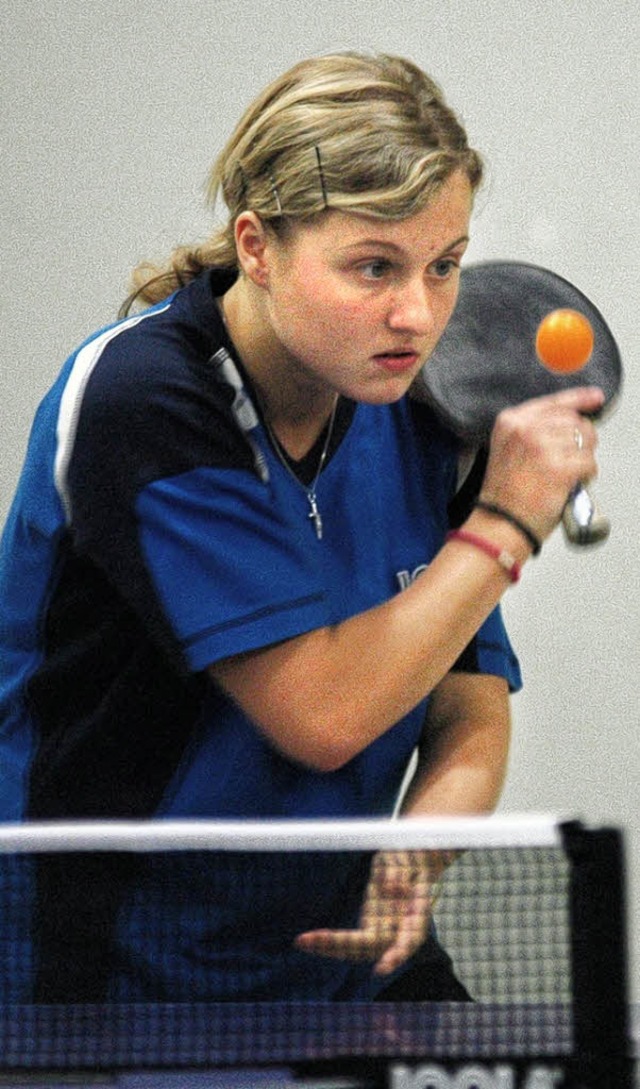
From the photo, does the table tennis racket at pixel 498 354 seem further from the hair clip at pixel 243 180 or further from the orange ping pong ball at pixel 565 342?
the hair clip at pixel 243 180

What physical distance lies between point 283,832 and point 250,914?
0.79 ft

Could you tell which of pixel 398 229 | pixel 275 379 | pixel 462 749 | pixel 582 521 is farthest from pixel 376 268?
pixel 462 749

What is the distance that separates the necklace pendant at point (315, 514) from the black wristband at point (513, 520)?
14 centimetres

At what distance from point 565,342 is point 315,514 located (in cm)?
25

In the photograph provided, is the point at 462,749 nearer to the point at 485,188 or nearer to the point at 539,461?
the point at 539,461

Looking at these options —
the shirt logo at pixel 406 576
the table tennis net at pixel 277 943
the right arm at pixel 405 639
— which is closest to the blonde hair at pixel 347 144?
the right arm at pixel 405 639

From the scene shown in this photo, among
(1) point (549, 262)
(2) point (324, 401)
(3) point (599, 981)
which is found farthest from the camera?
(1) point (549, 262)

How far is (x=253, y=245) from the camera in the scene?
1.26 m

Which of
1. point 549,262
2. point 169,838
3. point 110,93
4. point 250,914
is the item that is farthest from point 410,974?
point 110,93

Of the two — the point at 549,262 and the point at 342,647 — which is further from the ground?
the point at 342,647

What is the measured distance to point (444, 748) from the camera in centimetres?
145

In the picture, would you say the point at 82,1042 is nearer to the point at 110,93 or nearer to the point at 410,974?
the point at 410,974

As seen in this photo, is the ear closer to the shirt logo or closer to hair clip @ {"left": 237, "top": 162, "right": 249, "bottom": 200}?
hair clip @ {"left": 237, "top": 162, "right": 249, "bottom": 200}

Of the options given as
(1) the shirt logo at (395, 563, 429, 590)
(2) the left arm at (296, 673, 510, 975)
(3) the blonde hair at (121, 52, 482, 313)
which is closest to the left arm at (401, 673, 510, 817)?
(2) the left arm at (296, 673, 510, 975)
